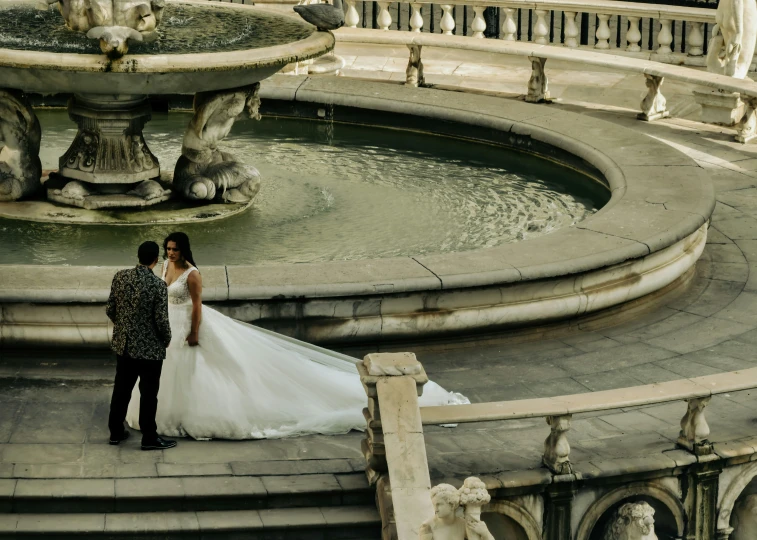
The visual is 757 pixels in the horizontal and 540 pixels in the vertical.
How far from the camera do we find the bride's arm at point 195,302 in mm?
8234

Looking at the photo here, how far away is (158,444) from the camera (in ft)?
26.6

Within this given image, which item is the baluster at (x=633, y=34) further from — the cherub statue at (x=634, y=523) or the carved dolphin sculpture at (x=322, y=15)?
the cherub statue at (x=634, y=523)

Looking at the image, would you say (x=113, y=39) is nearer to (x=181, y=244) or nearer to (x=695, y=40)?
(x=181, y=244)

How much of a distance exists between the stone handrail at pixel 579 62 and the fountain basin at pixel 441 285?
3.84 m

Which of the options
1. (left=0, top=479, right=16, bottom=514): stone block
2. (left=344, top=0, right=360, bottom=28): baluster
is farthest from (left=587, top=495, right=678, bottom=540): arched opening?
(left=344, top=0, right=360, bottom=28): baluster

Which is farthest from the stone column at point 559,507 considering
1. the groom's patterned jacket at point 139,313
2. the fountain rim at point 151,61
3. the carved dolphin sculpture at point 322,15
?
the carved dolphin sculpture at point 322,15

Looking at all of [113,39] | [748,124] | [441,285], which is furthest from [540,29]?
[441,285]

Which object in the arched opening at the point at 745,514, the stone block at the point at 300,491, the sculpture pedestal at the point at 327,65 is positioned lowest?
the arched opening at the point at 745,514

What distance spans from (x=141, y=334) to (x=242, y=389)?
832 mm

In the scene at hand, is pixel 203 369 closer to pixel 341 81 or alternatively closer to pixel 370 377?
pixel 370 377

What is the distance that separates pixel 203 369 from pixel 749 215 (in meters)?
6.23

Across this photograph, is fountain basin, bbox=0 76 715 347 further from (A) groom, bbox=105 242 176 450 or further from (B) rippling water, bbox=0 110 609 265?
(B) rippling water, bbox=0 110 609 265

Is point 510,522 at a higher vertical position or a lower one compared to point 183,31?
lower

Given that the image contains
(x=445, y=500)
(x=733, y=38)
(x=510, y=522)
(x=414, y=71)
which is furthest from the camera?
(x=414, y=71)
